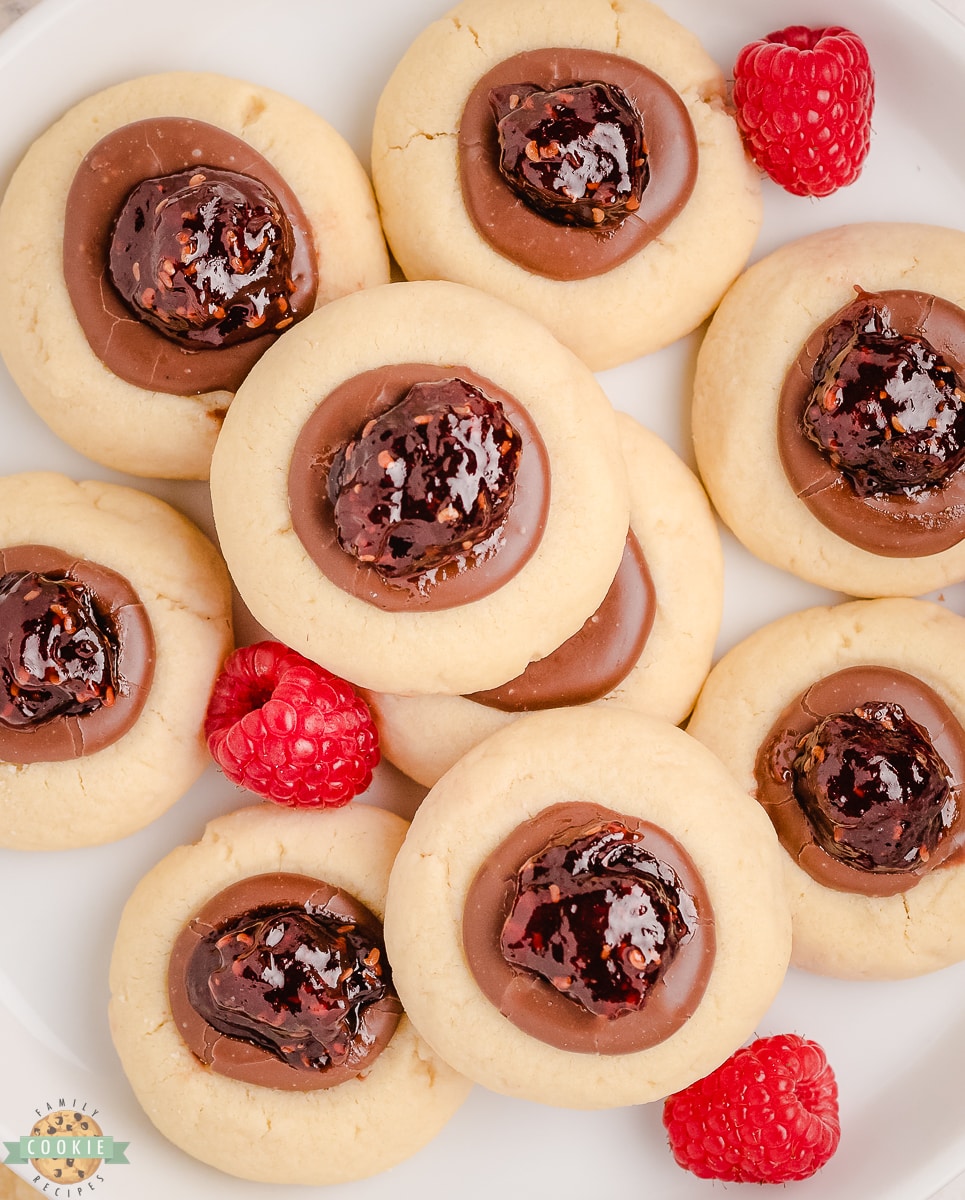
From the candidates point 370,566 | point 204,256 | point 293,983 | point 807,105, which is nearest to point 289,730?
point 370,566

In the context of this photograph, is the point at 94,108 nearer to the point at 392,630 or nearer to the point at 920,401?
the point at 392,630

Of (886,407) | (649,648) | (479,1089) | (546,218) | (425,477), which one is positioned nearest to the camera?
(425,477)

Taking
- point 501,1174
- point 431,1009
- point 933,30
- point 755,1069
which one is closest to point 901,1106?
point 755,1069

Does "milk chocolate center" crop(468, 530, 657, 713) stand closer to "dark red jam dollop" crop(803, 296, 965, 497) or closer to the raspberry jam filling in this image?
"dark red jam dollop" crop(803, 296, 965, 497)

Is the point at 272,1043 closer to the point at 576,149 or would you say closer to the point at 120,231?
the point at 120,231

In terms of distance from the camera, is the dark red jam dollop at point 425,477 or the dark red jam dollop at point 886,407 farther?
the dark red jam dollop at point 886,407

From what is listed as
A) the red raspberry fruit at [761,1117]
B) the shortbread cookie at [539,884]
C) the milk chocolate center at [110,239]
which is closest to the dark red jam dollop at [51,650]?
the milk chocolate center at [110,239]

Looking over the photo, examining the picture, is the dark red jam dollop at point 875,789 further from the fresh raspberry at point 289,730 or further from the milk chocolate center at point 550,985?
the fresh raspberry at point 289,730
